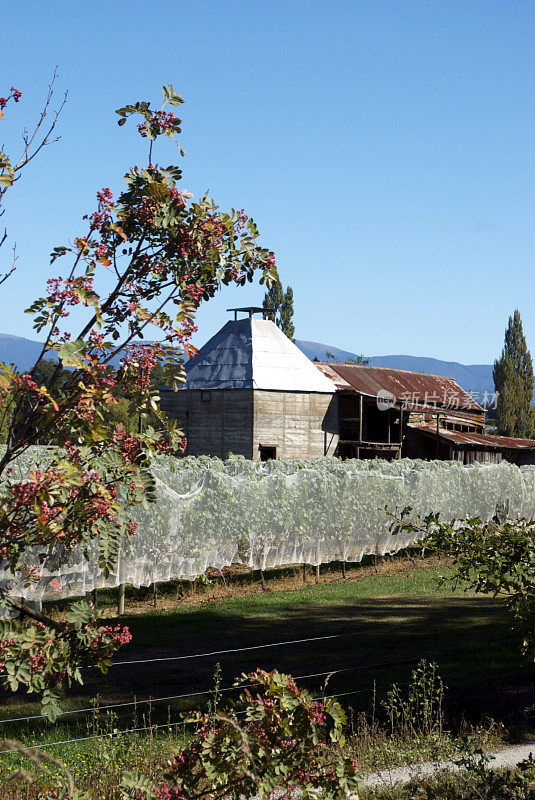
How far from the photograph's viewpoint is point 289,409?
35938mm

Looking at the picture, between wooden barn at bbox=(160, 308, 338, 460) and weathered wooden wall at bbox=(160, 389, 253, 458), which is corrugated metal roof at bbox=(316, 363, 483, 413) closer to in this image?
wooden barn at bbox=(160, 308, 338, 460)

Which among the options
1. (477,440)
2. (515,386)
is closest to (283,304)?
(515,386)

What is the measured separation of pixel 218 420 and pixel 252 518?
17.6 metres

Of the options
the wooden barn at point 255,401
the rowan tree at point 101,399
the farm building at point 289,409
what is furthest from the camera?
the farm building at point 289,409

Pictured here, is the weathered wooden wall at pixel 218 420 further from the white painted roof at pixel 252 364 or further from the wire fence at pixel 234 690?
the wire fence at pixel 234 690

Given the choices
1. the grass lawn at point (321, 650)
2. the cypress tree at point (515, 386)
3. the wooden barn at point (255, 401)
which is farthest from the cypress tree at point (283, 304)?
the grass lawn at point (321, 650)

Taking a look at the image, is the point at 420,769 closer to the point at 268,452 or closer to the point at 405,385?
the point at 268,452

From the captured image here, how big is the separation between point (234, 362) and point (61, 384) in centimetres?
3281

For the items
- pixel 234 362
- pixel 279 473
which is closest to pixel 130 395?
pixel 279 473

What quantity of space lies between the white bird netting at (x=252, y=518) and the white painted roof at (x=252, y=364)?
1161 centimetres

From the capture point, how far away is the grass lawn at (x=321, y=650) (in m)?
8.74

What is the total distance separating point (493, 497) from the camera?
27609 mm

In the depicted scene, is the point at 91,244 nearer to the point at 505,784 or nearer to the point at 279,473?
the point at 505,784

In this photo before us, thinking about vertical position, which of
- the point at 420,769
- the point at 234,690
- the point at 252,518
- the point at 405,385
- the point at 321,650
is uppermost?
the point at 405,385
